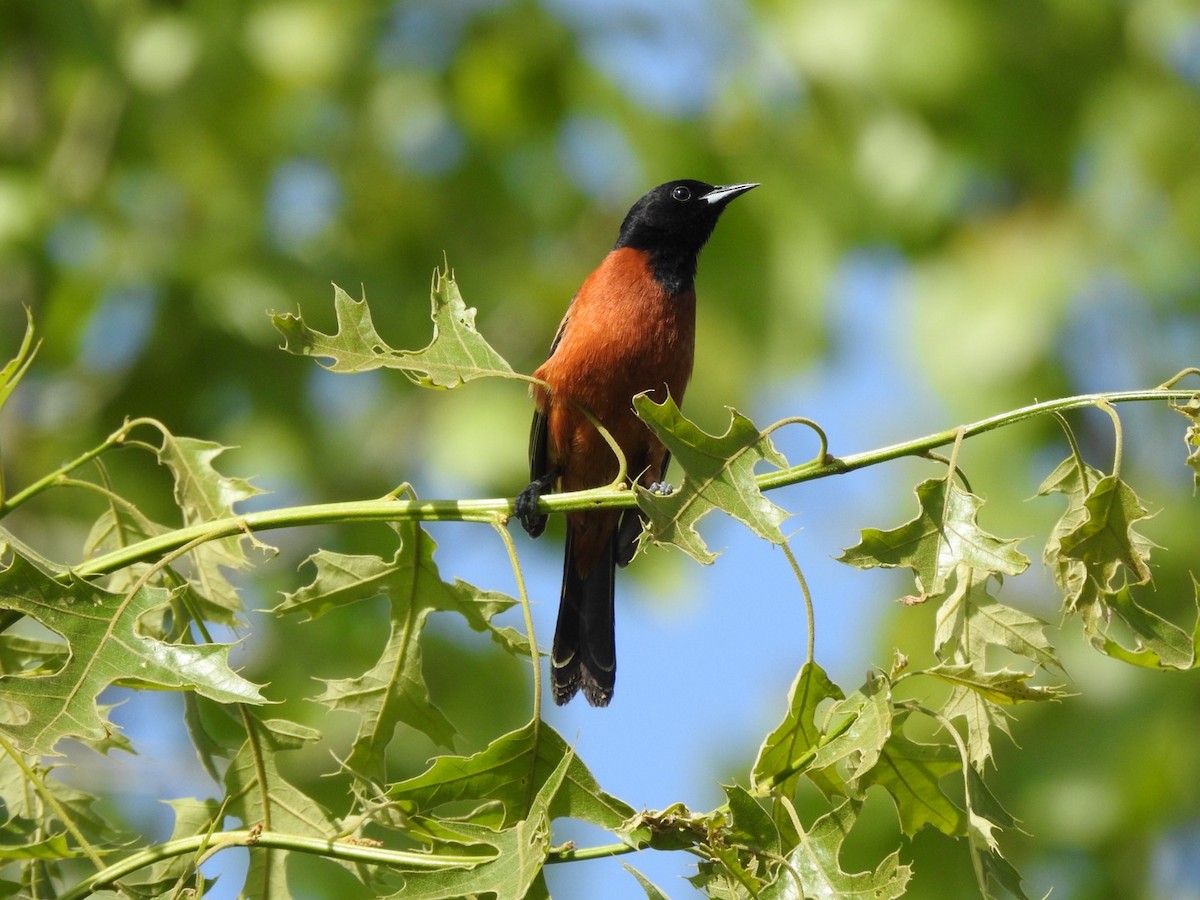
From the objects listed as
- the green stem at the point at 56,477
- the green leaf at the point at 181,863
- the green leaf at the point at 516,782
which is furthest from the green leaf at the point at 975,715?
the green stem at the point at 56,477

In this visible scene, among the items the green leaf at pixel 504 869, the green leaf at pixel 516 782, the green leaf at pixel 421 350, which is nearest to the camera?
the green leaf at pixel 504 869

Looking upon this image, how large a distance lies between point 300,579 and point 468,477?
1114 mm

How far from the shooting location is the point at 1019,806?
6.85 meters

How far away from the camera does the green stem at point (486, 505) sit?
2145 millimetres

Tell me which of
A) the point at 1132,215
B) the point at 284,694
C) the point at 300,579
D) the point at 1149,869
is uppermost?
the point at 1132,215

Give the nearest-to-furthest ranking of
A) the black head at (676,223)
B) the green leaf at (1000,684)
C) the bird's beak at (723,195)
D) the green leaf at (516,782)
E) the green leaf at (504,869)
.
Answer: the green leaf at (504,869), the green leaf at (1000,684), the green leaf at (516,782), the black head at (676,223), the bird's beak at (723,195)

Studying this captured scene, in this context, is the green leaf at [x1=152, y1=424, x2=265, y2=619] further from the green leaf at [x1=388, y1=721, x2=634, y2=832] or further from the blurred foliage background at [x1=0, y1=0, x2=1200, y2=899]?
the blurred foliage background at [x1=0, y1=0, x2=1200, y2=899]

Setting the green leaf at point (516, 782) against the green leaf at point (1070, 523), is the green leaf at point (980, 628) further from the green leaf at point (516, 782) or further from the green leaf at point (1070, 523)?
the green leaf at point (516, 782)

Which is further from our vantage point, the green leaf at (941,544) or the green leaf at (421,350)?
the green leaf at (421,350)

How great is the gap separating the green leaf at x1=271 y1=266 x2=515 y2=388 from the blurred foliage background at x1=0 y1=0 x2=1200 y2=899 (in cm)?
427

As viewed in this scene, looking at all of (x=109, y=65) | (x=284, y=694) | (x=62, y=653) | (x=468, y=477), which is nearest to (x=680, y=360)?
(x=62, y=653)

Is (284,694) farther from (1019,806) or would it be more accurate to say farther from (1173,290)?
(1173,290)

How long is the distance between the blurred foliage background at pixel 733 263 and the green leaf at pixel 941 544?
4244mm

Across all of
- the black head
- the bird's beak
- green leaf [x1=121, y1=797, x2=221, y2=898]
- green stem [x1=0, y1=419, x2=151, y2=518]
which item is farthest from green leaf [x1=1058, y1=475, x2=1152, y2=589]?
the bird's beak
